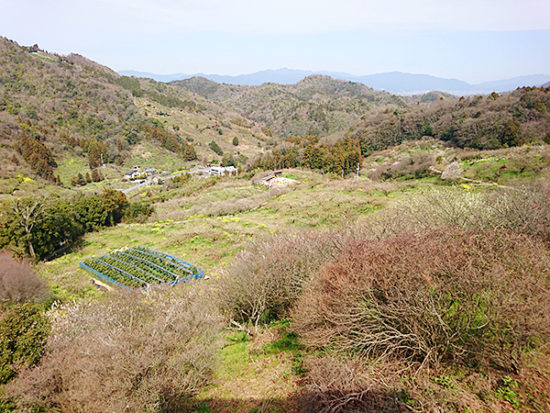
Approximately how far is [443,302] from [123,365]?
246 inches

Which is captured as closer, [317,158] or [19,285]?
[19,285]

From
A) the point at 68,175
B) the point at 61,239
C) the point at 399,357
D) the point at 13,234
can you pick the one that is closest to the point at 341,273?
the point at 399,357

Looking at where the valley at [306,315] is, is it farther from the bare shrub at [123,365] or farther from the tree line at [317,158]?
the tree line at [317,158]

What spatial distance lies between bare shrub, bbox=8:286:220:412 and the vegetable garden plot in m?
7.65

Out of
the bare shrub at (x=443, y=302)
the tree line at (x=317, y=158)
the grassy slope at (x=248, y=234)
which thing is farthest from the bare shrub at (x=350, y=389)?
the tree line at (x=317, y=158)

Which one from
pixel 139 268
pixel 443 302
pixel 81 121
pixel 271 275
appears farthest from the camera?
pixel 81 121

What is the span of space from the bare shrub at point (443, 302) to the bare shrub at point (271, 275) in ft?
9.81

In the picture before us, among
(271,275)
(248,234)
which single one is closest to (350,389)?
(271,275)

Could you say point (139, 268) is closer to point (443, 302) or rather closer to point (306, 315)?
point (306, 315)

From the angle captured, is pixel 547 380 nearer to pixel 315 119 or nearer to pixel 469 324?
pixel 469 324

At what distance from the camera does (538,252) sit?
5457 millimetres

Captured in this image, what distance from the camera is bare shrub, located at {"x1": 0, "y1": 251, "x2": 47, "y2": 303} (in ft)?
40.0

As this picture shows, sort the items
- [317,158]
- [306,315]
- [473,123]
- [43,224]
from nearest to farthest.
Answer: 1. [306,315]
2. [43,224]
3. [473,123]
4. [317,158]

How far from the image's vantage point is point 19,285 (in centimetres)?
1255
